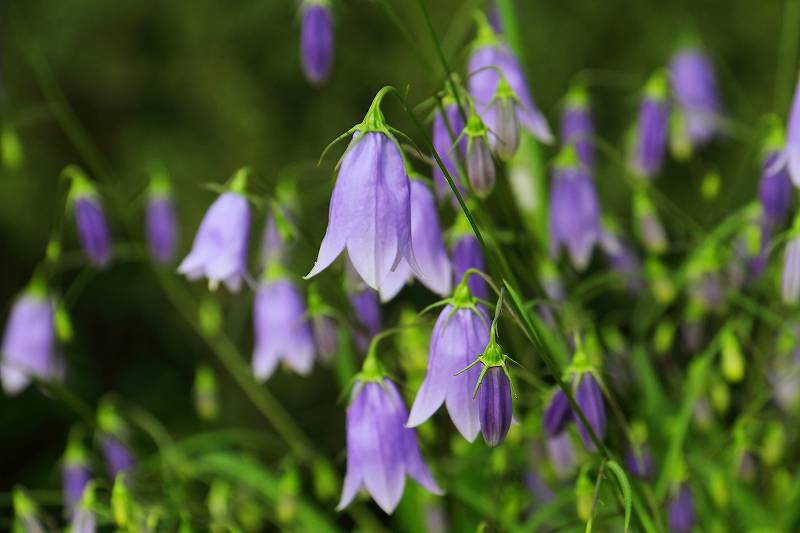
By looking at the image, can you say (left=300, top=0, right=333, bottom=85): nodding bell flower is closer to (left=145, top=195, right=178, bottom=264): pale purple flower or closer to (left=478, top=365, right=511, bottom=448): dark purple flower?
(left=145, top=195, right=178, bottom=264): pale purple flower

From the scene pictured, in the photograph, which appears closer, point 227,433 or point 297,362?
point 297,362

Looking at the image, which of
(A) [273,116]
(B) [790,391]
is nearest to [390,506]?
(B) [790,391]

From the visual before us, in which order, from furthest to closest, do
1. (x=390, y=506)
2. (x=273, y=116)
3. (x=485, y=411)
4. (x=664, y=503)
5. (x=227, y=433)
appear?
(x=273, y=116), (x=227, y=433), (x=664, y=503), (x=390, y=506), (x=485, y=411)

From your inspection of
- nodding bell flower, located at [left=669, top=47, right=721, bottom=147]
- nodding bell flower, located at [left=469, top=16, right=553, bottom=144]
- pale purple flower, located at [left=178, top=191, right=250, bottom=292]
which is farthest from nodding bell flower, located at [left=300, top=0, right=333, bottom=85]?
nodding bell flower, located at [left=669, top=47, right=721, bottom=147]

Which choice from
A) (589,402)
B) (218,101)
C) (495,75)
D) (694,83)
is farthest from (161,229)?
(218,101)

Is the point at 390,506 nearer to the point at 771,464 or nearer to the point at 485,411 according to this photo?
the point at 485,411

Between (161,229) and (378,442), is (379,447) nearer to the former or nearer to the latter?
(378,442)

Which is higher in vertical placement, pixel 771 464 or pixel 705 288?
pixel 705 288
